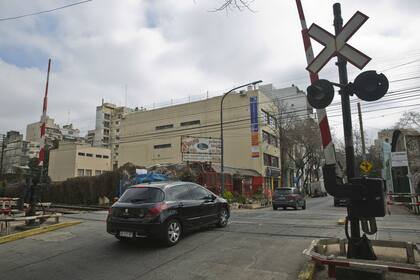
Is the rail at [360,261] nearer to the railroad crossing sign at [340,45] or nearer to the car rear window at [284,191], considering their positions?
the railroad crossing sign at [340,45]

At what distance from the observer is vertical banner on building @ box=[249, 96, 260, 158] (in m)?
42.5

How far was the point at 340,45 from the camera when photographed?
5.11 metres

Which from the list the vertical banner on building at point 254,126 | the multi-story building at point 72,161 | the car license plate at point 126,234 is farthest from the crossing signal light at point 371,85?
the multi-story building at point 72,161

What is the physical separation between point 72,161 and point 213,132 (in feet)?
125

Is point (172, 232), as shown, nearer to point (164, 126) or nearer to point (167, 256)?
point (167, 256)

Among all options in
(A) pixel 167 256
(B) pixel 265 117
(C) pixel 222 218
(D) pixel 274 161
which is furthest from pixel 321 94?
(D) pixel 274 161

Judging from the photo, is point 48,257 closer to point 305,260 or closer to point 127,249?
point 127,249

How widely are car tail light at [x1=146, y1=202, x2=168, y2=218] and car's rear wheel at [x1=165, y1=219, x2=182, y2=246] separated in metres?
0.36

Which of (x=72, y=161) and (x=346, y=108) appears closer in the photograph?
(x=346, y=108)

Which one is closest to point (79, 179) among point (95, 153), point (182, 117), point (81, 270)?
point (182, 117)

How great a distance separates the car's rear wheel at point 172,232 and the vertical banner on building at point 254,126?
34.6 metres

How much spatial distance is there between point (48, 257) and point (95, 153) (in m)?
72.7

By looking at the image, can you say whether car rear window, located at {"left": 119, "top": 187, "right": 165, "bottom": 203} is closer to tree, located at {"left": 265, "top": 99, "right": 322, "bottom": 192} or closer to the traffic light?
the traffic light

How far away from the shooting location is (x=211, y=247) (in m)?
7.72
